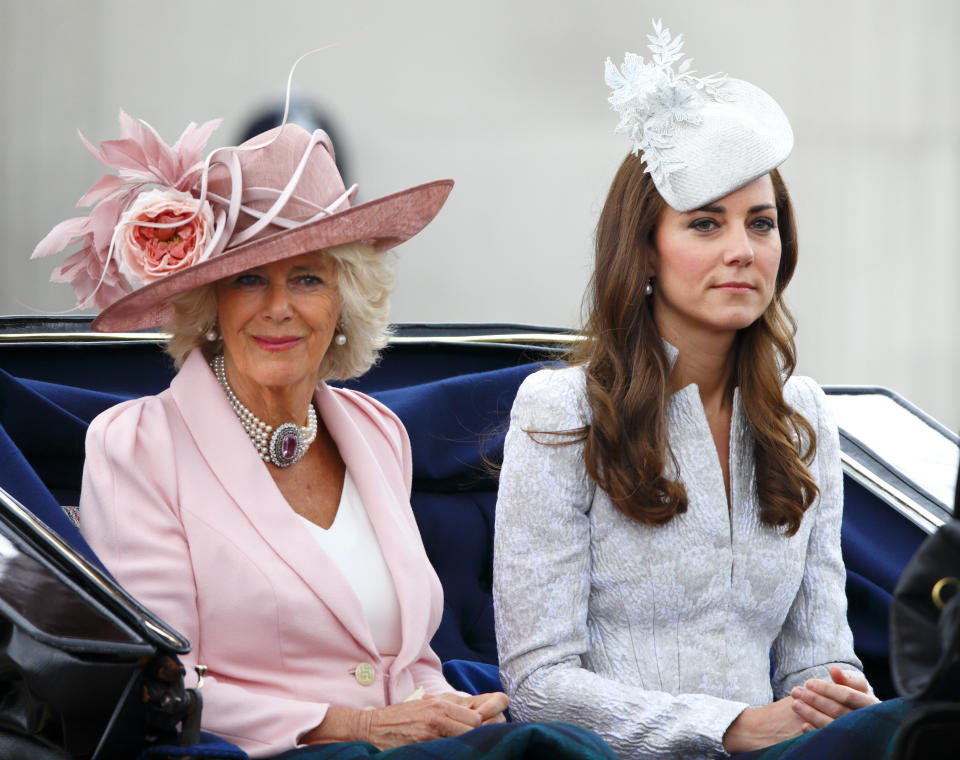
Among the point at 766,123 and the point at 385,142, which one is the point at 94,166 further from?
the point at 766,123

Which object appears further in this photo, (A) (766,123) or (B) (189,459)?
(A) (766,123)

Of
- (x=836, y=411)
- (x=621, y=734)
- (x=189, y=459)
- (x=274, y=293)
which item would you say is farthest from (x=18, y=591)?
(x=836, y=411)

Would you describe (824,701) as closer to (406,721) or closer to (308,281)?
(406,721)

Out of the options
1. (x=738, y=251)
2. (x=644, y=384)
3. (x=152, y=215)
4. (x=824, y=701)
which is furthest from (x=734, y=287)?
(x=152, y=215)

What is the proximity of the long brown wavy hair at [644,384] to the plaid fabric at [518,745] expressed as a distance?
42 cm

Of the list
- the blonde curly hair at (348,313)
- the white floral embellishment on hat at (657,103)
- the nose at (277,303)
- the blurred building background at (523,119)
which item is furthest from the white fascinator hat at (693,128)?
the blurred building background at (523,119)

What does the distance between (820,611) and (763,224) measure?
0.51 metres

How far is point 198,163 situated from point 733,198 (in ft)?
2.18

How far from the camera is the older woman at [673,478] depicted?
1.55m

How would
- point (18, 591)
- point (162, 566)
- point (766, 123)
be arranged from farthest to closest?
point (766, 123) → point (162, 566) → point (18, 591)

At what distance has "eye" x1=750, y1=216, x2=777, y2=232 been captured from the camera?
65.0 inches

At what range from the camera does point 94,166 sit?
4.14 m

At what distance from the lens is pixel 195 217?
1.56 meters

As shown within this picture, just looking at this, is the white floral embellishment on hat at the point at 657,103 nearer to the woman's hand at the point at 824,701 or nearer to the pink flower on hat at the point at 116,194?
the pink flower on hat at the point at 116,194
